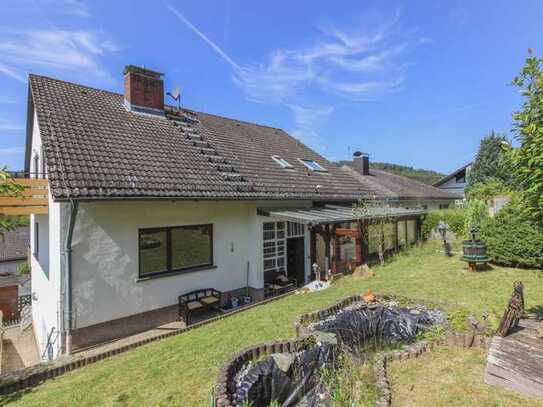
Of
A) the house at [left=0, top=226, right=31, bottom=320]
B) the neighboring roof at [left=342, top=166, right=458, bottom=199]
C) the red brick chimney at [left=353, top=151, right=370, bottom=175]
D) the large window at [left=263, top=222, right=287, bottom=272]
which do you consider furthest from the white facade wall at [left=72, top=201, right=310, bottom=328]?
the house at [left=0, top=226, right=31, bottom=320]

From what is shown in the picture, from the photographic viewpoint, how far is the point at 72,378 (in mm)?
6398

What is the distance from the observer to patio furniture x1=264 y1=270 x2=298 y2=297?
12.9 metres

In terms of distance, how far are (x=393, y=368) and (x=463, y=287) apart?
6.35 m

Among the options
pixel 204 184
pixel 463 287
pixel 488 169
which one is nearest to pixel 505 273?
pixel 463 287

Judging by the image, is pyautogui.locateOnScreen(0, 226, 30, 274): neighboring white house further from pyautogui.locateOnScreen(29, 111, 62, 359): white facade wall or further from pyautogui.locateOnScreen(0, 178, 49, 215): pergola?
pyautogui.locateOnScreen(0, 178, 49, 215): pergola

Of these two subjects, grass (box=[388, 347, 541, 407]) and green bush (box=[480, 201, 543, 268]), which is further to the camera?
green bush (box=[480, 201, 543, 268])

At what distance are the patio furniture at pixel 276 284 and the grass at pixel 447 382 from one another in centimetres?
753

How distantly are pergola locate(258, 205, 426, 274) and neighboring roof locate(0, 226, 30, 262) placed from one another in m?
41.5

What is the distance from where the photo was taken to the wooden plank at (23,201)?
29.9ft

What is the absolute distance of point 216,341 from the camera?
24.1 ft

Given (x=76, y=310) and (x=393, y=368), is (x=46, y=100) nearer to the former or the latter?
(x=76, y=310)

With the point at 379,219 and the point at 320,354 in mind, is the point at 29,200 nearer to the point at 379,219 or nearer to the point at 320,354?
the point at 320,354

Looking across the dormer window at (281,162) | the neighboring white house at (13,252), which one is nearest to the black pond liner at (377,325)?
the dormer window at (281,162)

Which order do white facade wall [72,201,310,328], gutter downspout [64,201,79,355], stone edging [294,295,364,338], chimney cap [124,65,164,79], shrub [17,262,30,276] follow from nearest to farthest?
stone edging [294,295,364,338] → gutter downspout [64,201,79,355] → white facade wall [72,201,310,328] → chimney cap [124,65,164,79] → shrub [17,262,30,276]
